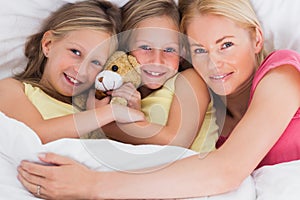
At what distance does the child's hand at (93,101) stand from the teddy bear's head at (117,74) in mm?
13

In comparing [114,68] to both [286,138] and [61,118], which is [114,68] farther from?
[286,138]

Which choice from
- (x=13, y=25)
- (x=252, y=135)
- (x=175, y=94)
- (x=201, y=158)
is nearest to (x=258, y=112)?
(x=252, y=135)

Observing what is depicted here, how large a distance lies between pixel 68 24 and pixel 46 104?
0.24 m

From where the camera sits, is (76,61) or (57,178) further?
(76,61)

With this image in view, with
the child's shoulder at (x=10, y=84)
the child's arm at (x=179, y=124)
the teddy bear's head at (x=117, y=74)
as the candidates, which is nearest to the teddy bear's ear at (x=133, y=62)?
the teddy bear's head at (x=117, y=74)

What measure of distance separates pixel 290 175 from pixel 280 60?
284mm

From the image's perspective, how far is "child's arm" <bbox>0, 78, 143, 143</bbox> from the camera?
1.27m

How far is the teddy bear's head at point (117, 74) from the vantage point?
1371mm

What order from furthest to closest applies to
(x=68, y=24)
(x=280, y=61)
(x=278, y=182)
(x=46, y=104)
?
(x=68, y=24)
(x=46, y=104)
(x=280, y=61)
(x=278, y=182)

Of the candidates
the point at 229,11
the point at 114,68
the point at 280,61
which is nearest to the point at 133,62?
the point at 114,68

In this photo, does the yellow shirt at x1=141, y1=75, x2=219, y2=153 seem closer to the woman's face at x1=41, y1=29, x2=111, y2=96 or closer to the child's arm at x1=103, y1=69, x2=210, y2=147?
the child's arm at x1=103, y1=69, x2=210, y2=147

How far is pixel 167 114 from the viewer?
4.47 feet

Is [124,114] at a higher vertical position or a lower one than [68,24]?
lower

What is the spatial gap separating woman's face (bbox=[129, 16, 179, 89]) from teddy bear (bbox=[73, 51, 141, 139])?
2 centimetres
